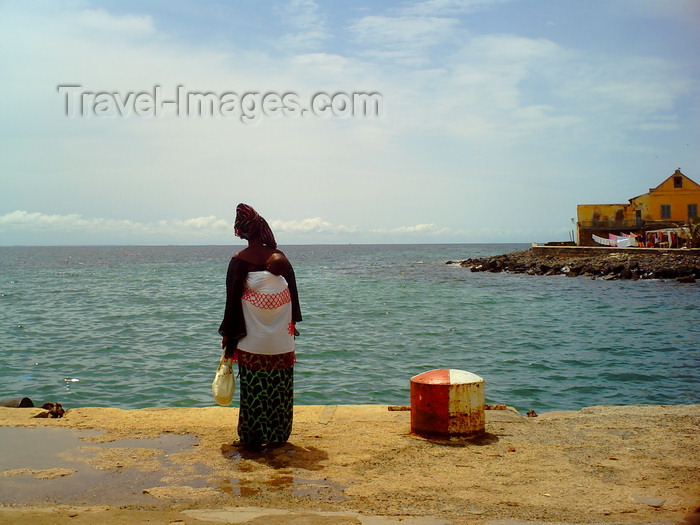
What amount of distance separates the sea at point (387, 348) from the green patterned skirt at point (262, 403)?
4.45 m

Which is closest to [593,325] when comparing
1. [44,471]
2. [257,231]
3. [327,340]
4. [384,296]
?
[327,340]

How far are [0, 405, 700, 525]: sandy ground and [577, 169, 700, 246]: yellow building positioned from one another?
4973 centimetres

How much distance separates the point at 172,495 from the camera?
160 inches

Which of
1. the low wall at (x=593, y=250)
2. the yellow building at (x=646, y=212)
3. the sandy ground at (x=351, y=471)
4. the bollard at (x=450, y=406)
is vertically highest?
the yellow building at (x=646, y=212)

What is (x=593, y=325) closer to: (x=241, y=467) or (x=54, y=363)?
(x=54, y=363)

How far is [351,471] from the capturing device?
4.61 m

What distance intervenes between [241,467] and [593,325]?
16.4m

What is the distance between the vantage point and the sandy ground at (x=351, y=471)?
3.76 m

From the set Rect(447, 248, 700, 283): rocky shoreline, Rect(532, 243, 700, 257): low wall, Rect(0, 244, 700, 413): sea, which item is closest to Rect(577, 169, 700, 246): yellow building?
Rect(532, 243, 700, 257): low wall

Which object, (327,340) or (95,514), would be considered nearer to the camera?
(95,514)

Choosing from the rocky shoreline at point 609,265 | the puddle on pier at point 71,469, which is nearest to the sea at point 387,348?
the puddle on pier at point 71,469

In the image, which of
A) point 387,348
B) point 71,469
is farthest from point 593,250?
point 71,469

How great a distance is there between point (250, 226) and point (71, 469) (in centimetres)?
223

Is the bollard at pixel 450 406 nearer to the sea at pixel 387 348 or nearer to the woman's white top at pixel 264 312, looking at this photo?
the woman's white top at pixel 264 312
